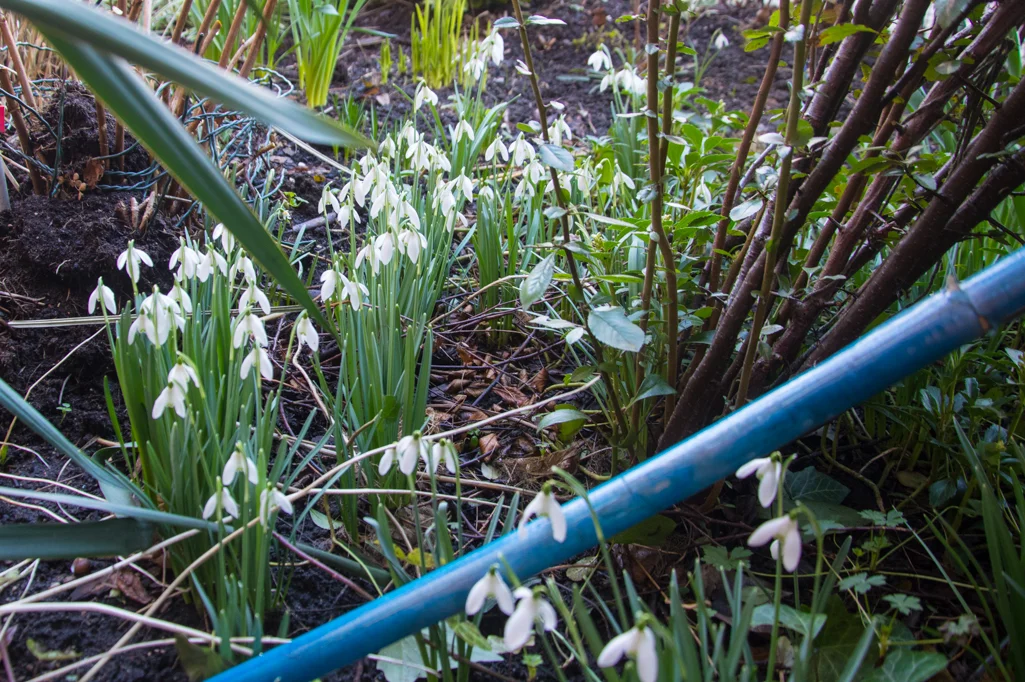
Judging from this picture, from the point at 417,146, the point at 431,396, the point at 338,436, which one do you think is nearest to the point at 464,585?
the point at 338,436

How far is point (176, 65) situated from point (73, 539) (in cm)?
74

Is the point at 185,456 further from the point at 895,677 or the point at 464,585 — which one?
the point at 895,677

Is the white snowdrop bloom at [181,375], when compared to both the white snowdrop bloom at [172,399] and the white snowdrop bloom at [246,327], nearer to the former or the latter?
the white snowdrop bloom at [172,399]

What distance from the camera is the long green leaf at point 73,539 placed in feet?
3.21

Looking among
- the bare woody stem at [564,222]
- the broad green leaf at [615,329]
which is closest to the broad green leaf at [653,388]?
the bare woody stem at [564,222]

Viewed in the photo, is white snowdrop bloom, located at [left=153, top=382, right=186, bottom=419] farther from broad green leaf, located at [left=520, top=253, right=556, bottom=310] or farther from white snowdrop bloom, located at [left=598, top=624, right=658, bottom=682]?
white snowdrop bloom, located at [left=598, top=624, right=658, bottom=682]

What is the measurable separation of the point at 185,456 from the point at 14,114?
1.32m

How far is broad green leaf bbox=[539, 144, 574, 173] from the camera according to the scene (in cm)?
123

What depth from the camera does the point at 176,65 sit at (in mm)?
606

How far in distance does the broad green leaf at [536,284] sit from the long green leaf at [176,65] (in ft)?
1.82

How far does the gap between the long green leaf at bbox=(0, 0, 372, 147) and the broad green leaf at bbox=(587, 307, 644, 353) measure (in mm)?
623

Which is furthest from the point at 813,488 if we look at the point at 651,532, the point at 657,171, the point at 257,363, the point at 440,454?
the point at 257,363

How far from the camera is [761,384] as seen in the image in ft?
4.66

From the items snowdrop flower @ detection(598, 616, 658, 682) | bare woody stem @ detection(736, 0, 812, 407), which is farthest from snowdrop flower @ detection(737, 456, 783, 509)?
bare woody stem @ detection(736, 0, 812, 407)
